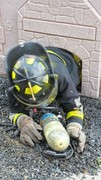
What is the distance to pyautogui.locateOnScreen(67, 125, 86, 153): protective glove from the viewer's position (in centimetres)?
273

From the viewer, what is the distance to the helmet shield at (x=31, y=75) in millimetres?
2678

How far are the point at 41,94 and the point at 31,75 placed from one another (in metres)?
0.15

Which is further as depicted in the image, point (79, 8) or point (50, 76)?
point (79, 8)

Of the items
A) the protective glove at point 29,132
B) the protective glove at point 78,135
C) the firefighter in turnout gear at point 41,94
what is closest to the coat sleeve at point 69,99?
the firefighter in turnout gear at point 41,94

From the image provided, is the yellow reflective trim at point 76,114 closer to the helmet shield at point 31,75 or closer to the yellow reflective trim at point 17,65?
the helmet shield at point 31,75

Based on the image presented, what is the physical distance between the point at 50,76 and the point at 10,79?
275mm

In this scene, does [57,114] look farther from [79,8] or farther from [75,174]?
[79,8]

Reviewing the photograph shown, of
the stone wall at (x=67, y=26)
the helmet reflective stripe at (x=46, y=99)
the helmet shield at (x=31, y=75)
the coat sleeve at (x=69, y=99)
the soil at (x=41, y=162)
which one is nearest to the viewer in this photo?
the soil at (x=41, y=162)

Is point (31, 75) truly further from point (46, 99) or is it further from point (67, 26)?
point (67, 26)

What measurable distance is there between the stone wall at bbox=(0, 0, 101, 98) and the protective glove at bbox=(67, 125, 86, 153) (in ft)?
2.05

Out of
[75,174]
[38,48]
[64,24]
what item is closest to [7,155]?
[75,174]

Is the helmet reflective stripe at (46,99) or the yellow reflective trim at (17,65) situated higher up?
the yellow reflective trim at (17,65)

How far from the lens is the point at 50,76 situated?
2750 millimetres

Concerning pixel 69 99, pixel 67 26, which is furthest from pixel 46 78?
pixel 67 26
